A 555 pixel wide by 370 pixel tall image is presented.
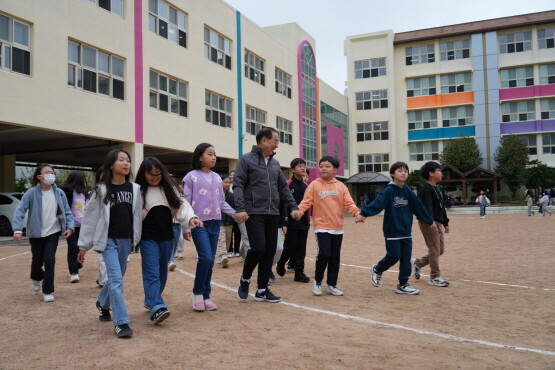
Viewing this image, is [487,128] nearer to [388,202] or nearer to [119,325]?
[388,202]

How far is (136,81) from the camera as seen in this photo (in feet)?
58.7

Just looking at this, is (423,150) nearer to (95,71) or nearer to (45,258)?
(95,71)

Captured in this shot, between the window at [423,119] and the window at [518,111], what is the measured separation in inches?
244

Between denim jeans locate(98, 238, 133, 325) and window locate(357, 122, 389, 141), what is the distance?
147 feet

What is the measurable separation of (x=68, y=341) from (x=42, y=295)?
2598mm

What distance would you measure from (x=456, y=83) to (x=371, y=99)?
8196 millimetres

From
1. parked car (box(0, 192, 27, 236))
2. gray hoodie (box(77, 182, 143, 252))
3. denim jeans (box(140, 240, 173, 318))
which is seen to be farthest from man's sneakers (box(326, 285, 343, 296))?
parked car (box(0, 192, 27, 236))

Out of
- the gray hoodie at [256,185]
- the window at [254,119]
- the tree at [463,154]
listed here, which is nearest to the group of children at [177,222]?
the gray hoodie at [256,185]

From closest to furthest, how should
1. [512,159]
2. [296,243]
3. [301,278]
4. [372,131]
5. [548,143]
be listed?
[301,278] < [296,243] < [512,159] < [548,143] < [372,131]

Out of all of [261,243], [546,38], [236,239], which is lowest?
[236,239]

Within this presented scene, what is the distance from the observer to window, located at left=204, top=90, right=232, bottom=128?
74.9ft

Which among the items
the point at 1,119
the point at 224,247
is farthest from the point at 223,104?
the point at 224,247

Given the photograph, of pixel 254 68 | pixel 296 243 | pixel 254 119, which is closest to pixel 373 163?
pixel 254 119

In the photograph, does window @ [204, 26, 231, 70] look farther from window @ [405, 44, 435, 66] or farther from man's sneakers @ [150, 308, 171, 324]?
window @ [405, 44, 435, 66]
